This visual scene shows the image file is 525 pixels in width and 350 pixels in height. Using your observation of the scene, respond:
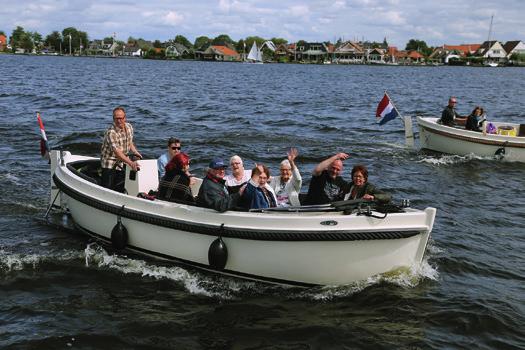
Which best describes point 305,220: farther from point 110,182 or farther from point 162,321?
point 110,182

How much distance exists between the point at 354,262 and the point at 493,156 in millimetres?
12090

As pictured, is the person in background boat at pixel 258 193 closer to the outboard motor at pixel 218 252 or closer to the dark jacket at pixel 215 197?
the dark jacket at pixel 215 197

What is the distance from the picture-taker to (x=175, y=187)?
869 centimetres

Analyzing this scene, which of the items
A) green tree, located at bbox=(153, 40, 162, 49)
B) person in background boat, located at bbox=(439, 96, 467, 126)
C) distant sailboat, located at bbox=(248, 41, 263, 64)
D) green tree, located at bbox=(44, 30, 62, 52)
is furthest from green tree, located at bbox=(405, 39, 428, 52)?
person in background boat, located at bbox=(439, 96, 467, 126)

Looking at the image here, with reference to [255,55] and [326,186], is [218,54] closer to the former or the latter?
[255,55]

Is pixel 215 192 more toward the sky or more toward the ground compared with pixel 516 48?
more toward the ground

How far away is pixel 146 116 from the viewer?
1097 inches

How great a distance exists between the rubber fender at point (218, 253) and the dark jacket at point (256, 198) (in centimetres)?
74

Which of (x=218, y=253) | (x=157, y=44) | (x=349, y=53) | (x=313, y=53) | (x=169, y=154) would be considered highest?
(x=157, y=44)

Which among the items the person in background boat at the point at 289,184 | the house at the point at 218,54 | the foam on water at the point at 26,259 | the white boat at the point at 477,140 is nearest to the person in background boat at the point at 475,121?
the white boat at the point at 477,140

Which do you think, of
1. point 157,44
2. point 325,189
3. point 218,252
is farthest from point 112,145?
point 157,44

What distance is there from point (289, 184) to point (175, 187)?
176 centimetres

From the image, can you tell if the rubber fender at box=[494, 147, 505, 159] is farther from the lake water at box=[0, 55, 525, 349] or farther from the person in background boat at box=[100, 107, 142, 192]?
the person in background boat at box=[100, 107, 142, 192]

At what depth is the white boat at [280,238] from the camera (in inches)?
283
